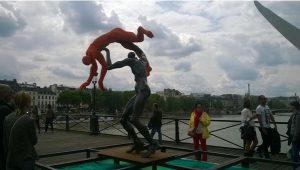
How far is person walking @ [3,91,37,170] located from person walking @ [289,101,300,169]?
17.7 feet

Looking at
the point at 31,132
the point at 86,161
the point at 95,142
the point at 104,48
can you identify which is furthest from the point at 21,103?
the point at 95,142

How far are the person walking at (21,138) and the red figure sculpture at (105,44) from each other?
2698mm

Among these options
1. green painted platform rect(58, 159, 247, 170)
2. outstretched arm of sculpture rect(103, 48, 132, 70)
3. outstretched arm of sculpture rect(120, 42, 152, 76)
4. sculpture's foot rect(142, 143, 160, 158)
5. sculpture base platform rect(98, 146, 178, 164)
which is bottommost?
green painted platform rect(58, 159, 247, 170)

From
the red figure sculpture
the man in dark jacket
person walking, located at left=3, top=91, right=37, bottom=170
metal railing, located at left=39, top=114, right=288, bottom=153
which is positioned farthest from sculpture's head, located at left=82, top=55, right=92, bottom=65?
metal railing, located at left=39, top=114, right=288, bottom=153

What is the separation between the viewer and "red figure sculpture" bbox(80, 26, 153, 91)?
6.97 meters

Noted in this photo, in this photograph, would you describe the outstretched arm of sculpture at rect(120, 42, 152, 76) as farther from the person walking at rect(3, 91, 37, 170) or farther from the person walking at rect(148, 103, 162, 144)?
the person walking at rect(148, 103, 162, 144)

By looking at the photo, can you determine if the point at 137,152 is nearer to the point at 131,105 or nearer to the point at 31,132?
the point at 131,105

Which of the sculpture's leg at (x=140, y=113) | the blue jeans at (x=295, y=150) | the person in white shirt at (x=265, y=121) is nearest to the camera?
the sculpture's leg at (x=140, y=113)

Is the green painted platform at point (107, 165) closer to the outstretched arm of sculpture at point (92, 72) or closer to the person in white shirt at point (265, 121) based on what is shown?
the outstretched arm of sculpture at point (92, 72)

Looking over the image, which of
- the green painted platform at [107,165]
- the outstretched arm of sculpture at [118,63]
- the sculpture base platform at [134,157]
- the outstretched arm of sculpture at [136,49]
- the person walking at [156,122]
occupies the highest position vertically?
the outstretched arm of sculpture at [136,49]

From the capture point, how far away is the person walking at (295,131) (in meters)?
7.30

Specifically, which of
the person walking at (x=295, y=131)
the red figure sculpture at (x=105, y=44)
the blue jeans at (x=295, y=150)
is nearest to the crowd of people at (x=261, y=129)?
the person walking at (x=295, y=131)

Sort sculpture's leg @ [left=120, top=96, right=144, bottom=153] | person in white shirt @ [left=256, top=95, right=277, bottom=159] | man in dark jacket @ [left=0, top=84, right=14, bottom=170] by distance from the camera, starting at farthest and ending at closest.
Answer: person in white shirt @ [left=256, top=95, right=277, bottom=159] → sculpture's leg @ [left=120, top=96, right=144, bottom=153] → man in dark jacket @ [left=0, top=84, right=14, bottom=170]

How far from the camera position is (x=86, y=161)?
6.43 m
